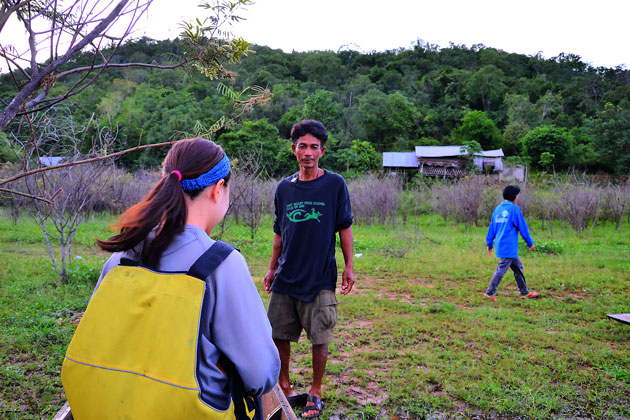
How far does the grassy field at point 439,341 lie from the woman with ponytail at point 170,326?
2164 millimetres

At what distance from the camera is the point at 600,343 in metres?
4.51

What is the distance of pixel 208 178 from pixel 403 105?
47156 millimetres

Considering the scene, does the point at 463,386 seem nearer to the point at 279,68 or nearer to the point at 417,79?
the point at 279,68

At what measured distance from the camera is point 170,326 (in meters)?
1.09

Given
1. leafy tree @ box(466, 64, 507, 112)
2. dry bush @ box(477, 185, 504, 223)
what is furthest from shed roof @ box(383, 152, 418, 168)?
dry bush @ box(477, 185, 504, 223)

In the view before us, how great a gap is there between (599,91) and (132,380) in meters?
62.6

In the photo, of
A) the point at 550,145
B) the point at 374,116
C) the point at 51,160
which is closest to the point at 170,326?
the point at 51,160

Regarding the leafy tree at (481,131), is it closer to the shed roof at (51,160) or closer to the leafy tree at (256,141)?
the leafy tree at (256,141)

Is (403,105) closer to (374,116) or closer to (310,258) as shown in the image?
(374,116)

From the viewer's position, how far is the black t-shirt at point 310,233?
287cm

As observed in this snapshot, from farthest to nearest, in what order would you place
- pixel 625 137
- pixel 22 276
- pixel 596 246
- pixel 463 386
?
pixel 625 137, pixel 596 246, pixel 22 276, pixel 463 386

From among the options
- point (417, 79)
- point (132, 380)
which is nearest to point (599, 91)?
point (417, 79)

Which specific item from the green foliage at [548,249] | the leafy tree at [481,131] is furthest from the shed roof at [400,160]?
the green foliage at [548,249]

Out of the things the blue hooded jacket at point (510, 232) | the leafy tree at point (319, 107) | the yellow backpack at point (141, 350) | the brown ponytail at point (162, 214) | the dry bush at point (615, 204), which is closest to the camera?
the yellow backpack at point (141, 350)
